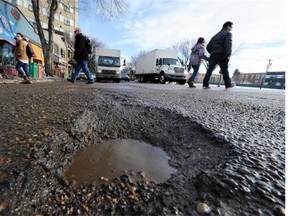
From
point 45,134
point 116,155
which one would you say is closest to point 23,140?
point 45,134

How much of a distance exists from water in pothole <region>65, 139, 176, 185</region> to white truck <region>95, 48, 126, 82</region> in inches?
634

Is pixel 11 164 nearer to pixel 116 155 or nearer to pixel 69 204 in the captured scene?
pixel 69 204

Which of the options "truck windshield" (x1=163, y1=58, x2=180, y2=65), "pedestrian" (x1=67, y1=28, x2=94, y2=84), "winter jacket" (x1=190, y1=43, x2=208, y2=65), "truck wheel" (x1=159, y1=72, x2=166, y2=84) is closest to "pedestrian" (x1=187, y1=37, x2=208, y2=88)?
"winter jacket" (x1=190, y1=43, x2=208, y2=65)

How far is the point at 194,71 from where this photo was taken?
8.41 meters

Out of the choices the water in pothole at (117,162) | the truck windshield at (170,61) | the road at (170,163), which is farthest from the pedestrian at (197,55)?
the truck windshield at (170,61)

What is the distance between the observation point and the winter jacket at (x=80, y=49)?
24.2 ft

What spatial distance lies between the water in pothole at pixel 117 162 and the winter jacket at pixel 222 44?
5711mm

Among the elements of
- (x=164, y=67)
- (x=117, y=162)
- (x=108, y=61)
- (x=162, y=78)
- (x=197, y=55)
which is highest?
(x=197, y=55)

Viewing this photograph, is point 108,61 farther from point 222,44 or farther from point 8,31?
point 222,44

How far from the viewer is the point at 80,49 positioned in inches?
290

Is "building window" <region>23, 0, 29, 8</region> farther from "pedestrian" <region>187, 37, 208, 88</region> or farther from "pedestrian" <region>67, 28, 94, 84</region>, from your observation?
"pedestrian" <region>187, 37, 208, 88</region>

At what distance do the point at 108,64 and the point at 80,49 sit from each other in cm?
1040

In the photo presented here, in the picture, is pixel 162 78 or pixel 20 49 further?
pixel 162 78

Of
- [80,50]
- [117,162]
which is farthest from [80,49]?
[117,162]
